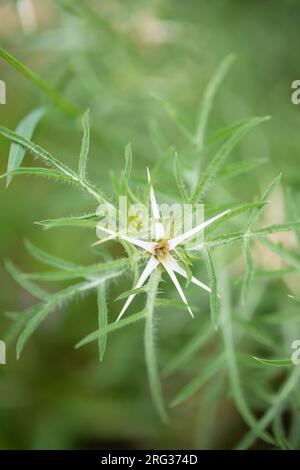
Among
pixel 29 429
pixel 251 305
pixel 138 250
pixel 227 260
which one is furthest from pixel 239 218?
pixel 29 429

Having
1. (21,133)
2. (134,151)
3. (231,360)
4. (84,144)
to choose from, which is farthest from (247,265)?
(134,151)

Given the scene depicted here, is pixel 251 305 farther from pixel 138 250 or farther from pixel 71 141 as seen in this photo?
pixel 71 141

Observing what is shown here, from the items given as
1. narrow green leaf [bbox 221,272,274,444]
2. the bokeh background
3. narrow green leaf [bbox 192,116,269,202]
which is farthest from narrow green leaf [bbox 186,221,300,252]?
the bokeh background

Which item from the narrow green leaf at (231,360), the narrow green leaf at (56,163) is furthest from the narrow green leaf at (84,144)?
the narrow green leaf at (231,360)

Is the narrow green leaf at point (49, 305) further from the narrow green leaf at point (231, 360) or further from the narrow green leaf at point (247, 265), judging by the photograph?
the narrow green leaf at point (231, 360)

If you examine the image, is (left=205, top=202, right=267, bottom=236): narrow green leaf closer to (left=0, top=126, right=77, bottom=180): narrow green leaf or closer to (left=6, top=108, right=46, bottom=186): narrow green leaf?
(left=0, top=126, right=77, bottom=180): narrow green leaf

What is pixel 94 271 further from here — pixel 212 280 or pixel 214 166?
pixel 214 166

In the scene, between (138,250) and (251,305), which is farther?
(251,305)
